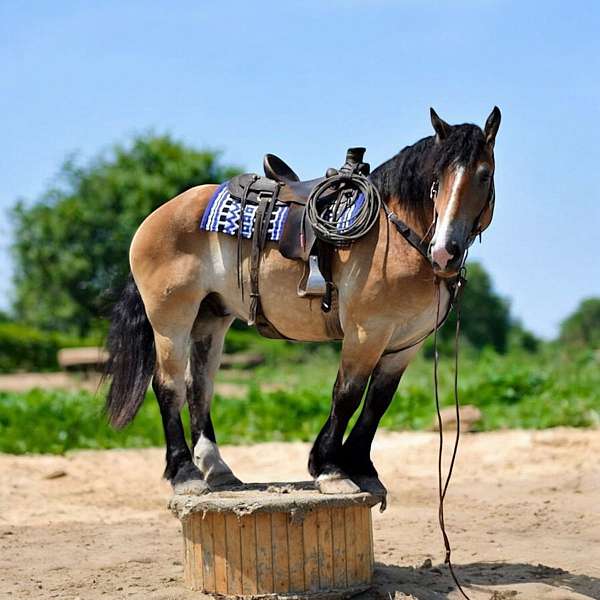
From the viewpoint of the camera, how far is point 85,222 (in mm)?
33844

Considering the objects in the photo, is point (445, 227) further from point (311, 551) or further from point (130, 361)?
point (130, 361)

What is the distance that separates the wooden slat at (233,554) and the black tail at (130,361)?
3.73 feet

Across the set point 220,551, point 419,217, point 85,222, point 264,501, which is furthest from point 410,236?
point 85,222

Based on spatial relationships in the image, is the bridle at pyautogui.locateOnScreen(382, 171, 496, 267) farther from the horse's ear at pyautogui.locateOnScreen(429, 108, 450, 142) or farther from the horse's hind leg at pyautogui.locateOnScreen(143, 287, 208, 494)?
the horse's hind leg at pyautogui.locateOnScreen(143, 287, 208, 494)

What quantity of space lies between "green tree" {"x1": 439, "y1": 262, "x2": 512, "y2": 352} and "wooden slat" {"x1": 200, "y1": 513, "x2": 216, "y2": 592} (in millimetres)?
39456

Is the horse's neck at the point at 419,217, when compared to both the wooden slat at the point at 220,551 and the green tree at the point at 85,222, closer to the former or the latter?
the wooden slat at the point at 220,551

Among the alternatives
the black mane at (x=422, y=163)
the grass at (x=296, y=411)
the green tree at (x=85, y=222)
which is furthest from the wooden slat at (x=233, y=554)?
the green tree at (x=85, y=222)

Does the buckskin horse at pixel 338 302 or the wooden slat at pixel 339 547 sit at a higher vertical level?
the buckskin horse at pixel 338 302

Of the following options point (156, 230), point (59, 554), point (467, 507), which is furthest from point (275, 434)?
point (156, 230)

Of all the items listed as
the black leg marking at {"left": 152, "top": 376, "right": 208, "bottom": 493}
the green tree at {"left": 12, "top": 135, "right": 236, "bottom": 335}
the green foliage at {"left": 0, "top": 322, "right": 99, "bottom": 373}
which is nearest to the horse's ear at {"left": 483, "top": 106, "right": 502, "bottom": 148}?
the black leg marking at {"left": 152, "top": 376, "right": 208, "bottom": 493}

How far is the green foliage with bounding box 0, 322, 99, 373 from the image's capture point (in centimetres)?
2544

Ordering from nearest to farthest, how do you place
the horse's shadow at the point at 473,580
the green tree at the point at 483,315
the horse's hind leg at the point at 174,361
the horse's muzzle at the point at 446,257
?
the horse's muzzle at the point at 446,257, the horse's shadow at the point at 473,580, the horse's hind leg at the point at 174,361, the green tree at the point at 483,315

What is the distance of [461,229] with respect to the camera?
4312mm

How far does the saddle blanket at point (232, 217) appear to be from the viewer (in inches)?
195
